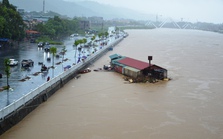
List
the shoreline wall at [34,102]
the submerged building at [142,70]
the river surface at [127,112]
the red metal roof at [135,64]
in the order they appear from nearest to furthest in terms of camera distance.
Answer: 1. the shoreline wall at [34,102]
2. the river surface at [127,112]
3. the submerged building at [142,70]
4. the red metal roof at [135,64]

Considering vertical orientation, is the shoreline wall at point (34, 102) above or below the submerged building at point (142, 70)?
below

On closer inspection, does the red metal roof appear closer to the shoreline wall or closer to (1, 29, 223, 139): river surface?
(1, 29, 223, 139): river surface

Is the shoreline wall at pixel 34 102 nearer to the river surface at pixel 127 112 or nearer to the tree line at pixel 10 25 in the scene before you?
the river surface at pixel 127 112

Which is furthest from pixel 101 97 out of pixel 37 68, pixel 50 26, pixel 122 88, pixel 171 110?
pixel 50 26

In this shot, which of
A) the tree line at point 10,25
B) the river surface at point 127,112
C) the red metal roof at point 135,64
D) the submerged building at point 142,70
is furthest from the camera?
the tree line at point 10,25

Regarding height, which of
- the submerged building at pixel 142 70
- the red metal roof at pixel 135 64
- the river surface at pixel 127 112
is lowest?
the river surface at pixel 127 112

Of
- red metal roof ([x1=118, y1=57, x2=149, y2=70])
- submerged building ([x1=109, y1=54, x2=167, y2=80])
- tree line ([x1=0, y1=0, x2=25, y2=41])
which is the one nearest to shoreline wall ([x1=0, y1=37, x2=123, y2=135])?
submerged building ([x1=109, y1=54, x2=167, y2=80])

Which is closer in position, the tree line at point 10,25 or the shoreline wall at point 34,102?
the shoreline wall at point 34,102

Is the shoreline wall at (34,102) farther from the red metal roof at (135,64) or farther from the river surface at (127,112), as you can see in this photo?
the red metal roof at (135,64)

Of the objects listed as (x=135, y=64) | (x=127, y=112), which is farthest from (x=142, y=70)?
(x=127, y=112)

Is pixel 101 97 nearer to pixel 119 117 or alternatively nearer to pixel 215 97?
pixel 119 117

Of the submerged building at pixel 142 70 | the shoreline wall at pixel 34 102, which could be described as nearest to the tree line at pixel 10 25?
the shoreline wall at pixel 34 102
